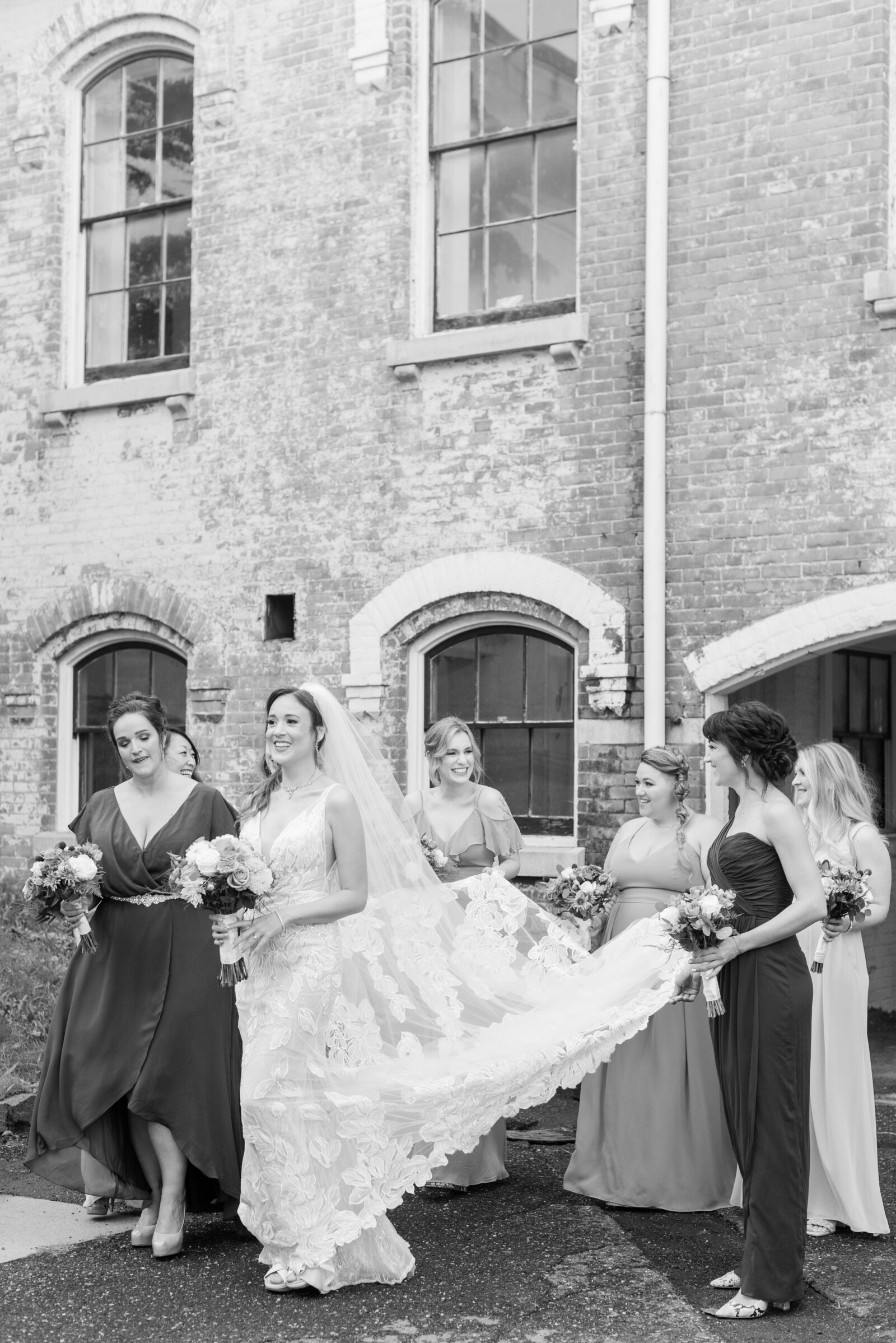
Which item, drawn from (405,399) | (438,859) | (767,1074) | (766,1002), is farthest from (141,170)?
(767,1074)

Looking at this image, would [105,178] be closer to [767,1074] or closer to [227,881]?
[227,881]

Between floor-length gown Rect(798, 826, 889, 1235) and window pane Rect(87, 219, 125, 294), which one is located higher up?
window pane Rect(87, 219, 125, 294)

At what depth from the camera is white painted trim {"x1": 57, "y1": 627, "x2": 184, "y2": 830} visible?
12195 millimetres

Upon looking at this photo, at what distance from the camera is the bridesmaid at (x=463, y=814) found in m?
7.26

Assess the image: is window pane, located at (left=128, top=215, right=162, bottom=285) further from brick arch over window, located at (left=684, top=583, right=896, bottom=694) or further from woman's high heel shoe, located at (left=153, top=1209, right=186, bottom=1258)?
woman's high heel shoe, located at (left=153, top=1209, right=186, bottom=1258)

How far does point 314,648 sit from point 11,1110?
422 centimetres

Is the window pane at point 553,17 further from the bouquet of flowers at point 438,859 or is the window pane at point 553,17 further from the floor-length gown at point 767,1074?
the floor-length gown at point 767,1074

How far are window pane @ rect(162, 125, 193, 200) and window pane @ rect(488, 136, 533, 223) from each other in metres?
2.63

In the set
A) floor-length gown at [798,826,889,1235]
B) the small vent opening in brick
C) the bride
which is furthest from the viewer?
the small vent opening in brick

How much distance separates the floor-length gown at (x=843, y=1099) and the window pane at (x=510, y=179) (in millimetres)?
5905

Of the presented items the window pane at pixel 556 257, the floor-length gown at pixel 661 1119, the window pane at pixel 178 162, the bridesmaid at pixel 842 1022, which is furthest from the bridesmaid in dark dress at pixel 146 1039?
the window pane at pixel 178 162

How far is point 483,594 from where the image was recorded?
1023 cm

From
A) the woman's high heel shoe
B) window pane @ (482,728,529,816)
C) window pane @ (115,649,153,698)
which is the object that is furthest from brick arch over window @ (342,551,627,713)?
the woman's high heel shoe

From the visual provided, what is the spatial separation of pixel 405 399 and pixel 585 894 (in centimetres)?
502
